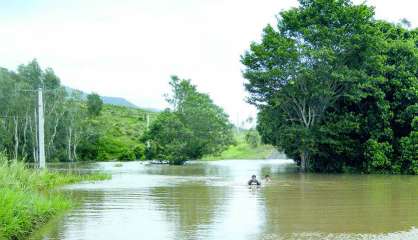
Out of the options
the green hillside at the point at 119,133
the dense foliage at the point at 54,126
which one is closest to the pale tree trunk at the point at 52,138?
the dense foliage at the point at 54,126

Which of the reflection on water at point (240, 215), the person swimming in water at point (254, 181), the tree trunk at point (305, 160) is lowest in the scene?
the reflection on water at point (240, 215)

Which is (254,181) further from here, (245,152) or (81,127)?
(245,152)

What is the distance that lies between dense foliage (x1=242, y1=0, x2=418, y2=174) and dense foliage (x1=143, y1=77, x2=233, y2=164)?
76.9 ft

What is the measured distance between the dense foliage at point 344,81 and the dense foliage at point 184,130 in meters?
23.4

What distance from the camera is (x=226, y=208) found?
15.8 m

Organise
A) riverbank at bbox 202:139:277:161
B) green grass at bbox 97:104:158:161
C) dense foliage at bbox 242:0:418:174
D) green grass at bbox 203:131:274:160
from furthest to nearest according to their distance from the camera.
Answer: green grass at bbox 203:131:274:160 < riverbank at bbox 202:139:277:161 < green grass at bbox 97:104:158:161 < dense foliage at bbox 242:0:418:174

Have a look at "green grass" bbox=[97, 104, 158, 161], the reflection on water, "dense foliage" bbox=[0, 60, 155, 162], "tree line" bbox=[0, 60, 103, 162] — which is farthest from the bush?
"green grass" bbox=[97, 104, 158, 161]

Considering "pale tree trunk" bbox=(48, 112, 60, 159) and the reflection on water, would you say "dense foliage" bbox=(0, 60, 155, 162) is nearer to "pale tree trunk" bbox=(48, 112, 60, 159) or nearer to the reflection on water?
"pale tree trunk" bbox=(48, 112, 60, 159)

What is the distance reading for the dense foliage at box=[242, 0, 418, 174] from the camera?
33594mm

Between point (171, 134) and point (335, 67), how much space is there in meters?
28.9

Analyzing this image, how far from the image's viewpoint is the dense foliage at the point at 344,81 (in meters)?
33.6

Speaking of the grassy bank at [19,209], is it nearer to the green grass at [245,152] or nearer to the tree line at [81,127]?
the tree line at [81,127]

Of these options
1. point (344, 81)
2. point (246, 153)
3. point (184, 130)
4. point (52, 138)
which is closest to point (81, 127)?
point (52, 138)

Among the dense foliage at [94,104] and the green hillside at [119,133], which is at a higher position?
the dense foliage at [94,104]
